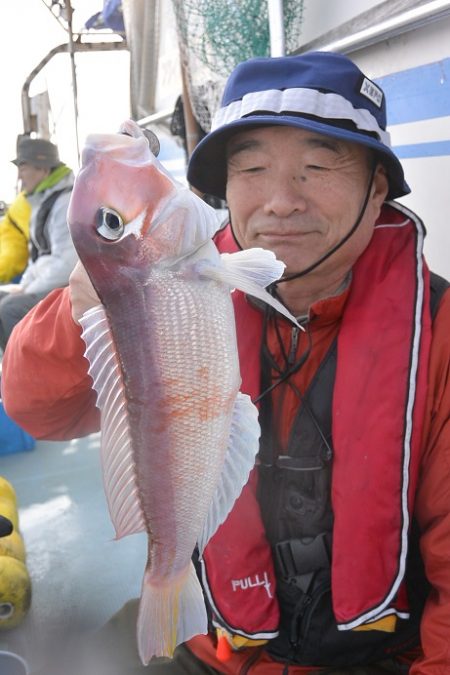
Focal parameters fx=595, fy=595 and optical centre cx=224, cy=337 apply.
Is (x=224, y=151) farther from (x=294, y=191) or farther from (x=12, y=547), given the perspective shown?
(x=12, y=547)

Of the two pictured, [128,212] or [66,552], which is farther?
[66,552]

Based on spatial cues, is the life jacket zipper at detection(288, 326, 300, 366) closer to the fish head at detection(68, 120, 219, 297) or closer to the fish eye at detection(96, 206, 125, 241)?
the fish head at detection(68, 120, 219, 297)

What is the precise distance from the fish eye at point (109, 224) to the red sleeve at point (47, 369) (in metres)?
0.64

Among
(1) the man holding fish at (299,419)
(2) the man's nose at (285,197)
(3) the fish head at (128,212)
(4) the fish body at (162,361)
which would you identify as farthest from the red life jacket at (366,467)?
(3) the fish head at (128,212)

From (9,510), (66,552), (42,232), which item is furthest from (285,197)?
(42,232)

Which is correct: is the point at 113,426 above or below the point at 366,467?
above

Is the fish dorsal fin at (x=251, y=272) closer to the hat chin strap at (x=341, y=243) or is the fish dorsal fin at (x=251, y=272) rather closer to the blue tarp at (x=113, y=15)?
the hat chin strap at (x=341, y=243)

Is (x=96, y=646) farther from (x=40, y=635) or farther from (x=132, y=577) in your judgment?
(x=132, y=577)

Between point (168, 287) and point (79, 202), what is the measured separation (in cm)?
23

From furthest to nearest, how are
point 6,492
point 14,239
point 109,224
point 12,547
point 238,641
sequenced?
point 14,239 → point 6,492 → point 12,547 → point 238,641 → point 109,224

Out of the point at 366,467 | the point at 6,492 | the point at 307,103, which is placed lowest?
the point at 6,492

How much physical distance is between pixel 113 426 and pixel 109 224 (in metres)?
0.43

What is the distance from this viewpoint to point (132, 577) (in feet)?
11.6

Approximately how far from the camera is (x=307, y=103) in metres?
1.77
